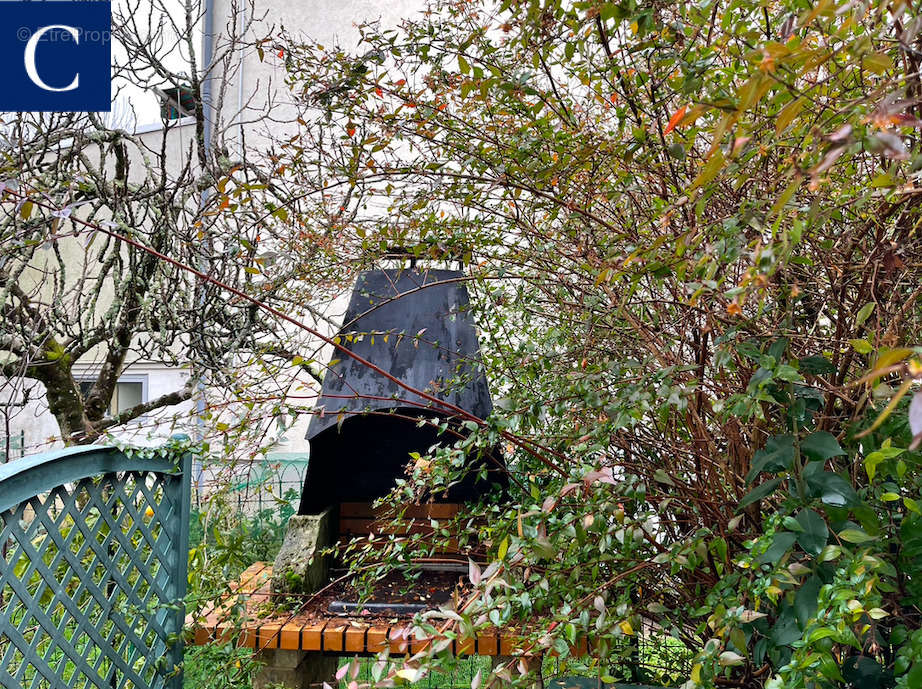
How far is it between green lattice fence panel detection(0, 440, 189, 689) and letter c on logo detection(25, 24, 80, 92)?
3.20m

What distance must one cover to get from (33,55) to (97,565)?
3.86 m

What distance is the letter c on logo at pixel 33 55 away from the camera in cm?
456

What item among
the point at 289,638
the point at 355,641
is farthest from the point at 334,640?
the point at 289,638

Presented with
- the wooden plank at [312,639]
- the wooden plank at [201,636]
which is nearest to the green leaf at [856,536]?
the wooden plank at [312,639]

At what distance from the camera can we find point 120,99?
20.4 feet

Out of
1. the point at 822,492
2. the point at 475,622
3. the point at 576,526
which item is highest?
the point at 822,492

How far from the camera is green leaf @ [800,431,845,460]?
1.29 meters

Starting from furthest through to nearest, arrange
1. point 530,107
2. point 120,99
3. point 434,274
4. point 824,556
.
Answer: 1. point 120,99
2. point 434,274
3. point 530,107
4. point 824,556

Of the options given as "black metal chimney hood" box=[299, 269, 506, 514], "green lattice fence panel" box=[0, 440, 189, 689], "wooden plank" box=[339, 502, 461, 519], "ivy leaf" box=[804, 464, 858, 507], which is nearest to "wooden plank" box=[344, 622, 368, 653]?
"green lattice fence panel" box=[0, 440, 189, 689]

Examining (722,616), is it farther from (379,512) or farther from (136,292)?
(136,292)

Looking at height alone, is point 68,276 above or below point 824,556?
above

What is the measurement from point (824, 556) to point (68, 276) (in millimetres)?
7442

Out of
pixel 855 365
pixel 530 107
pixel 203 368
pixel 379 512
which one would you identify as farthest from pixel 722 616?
pixel 203 368

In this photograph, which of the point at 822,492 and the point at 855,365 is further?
the point at 855,365
